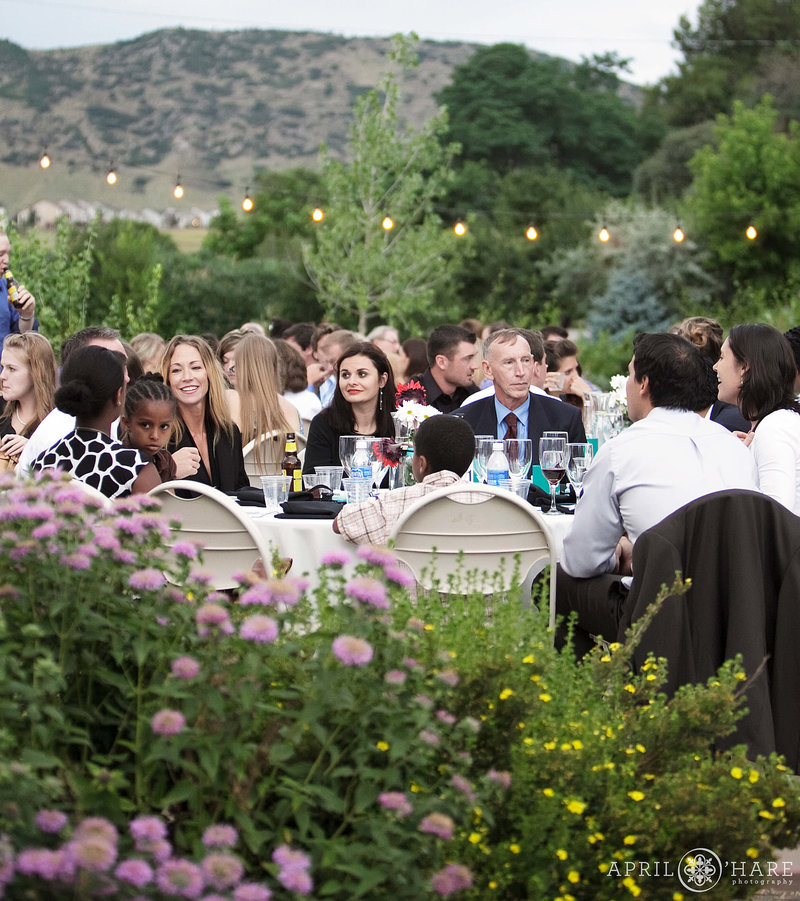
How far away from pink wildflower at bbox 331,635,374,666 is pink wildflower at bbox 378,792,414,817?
201 mm

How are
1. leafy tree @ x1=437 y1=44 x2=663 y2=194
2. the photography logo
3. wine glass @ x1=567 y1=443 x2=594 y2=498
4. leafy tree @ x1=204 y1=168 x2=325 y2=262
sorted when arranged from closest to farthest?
the photography logo, wine glass @ x1=567 y1=443 x2=594 y2=498, leafy tree @ x1=204 y1=168 x2=325 y2=262, leafy tree @ x1=437 y1=44 x2=663 y2=194

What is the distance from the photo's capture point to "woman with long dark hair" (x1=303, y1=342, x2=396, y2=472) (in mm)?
5758

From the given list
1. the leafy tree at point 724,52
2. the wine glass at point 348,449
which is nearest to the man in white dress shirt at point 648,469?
the wine glass at point 348,449

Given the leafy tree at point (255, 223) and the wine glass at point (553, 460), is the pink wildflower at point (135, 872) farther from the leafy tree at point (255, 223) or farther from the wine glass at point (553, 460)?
the leafy tree at point (255, 223)

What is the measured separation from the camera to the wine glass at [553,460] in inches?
189

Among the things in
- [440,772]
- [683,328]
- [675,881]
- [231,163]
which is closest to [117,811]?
[440,772]

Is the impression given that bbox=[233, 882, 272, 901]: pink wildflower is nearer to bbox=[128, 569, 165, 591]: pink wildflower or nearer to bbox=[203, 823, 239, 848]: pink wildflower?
bbox=[203, 823, 239, 848]: pink wildflower

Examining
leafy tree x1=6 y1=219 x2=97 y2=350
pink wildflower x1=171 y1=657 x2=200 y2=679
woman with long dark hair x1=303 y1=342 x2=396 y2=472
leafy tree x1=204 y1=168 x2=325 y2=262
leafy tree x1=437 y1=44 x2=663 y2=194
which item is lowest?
pink wildflower x1=171 y1=657 x2=200 y2=679

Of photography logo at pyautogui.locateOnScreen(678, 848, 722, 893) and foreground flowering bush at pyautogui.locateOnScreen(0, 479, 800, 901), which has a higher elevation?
foreground flowering bush at pyautogui.locateOnScreen(0, 479, 800, 901)

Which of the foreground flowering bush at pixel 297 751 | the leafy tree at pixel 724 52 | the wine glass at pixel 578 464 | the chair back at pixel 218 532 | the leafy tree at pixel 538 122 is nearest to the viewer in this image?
the foreground flowering bush at pixel 297 751

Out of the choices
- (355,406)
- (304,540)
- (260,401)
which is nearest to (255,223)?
(260,401)

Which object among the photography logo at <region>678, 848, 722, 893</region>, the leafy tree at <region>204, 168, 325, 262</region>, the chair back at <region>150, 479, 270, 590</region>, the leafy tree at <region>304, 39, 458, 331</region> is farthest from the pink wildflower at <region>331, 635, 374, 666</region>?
the leafy tree at <region>204, 168, 325, 262</region>

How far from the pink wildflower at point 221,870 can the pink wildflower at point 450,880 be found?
40 centimetres

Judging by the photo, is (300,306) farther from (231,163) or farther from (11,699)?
(231,163)
